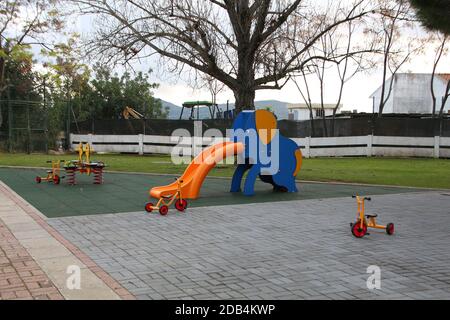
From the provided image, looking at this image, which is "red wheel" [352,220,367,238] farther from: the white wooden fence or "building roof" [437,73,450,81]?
"building roof" [437,73,450,81]

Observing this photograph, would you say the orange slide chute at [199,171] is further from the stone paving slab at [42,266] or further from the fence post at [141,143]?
the fence post at [141,143]

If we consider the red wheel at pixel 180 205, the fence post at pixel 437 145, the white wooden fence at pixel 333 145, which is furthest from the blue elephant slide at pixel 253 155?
the fence post at pixel 437 145

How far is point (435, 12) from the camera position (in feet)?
31.1

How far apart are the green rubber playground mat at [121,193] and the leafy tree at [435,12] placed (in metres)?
4.23

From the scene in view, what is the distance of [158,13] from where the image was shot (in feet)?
55.5

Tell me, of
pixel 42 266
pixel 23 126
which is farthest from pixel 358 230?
pixel 23 126

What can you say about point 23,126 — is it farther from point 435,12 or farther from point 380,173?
point 435,12

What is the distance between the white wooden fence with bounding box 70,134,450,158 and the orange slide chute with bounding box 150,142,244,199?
45.9ft

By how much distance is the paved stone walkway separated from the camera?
478 centimetres

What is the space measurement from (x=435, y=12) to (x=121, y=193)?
767 centimetres

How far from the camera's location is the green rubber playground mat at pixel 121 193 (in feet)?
31.4
